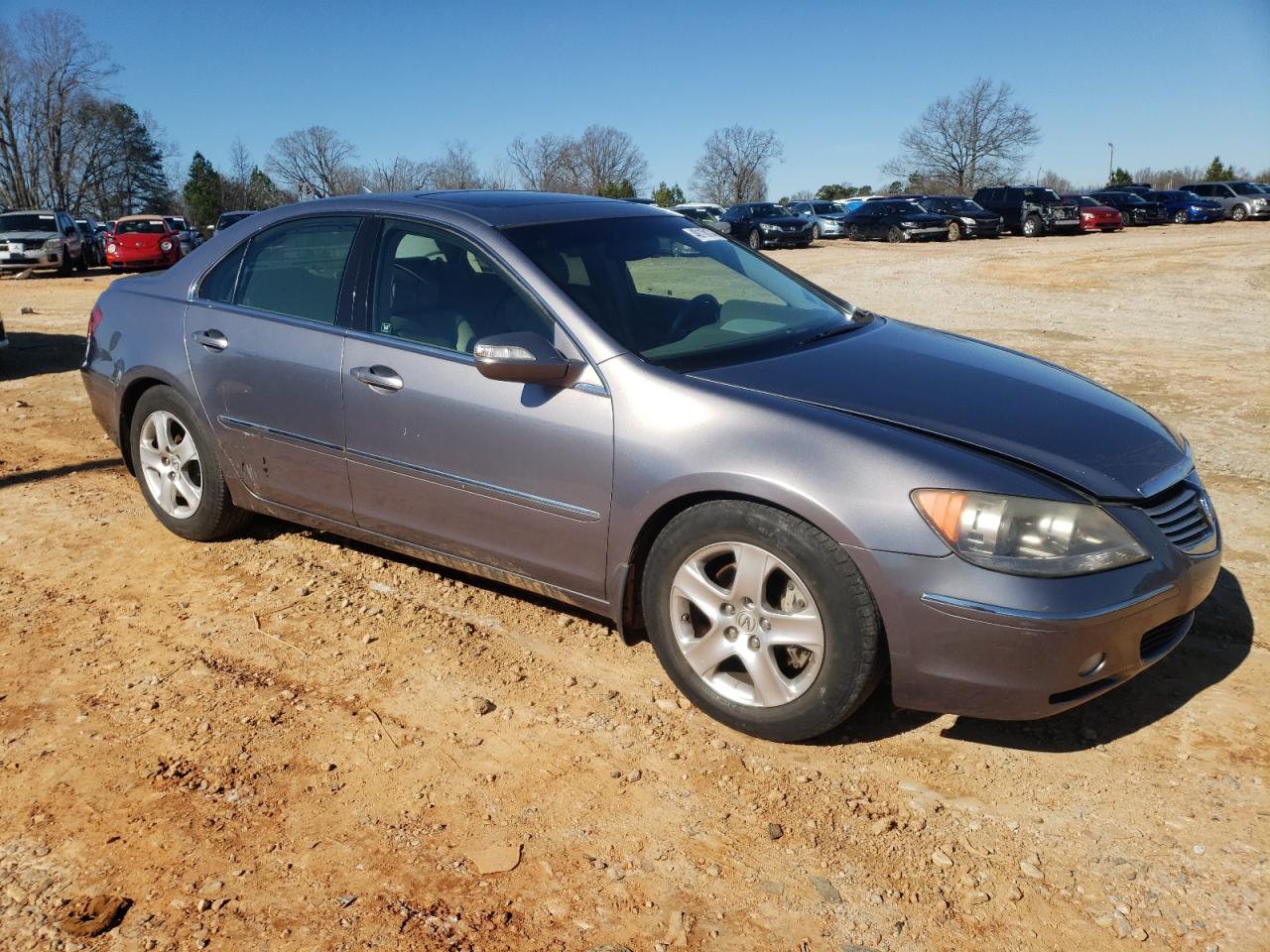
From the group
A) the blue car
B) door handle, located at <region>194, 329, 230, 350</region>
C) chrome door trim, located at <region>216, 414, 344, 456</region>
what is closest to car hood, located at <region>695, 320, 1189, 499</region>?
chrome door trim, located at <region>216, 414, 344, 456</region>

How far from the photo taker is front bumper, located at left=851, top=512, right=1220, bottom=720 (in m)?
2.80

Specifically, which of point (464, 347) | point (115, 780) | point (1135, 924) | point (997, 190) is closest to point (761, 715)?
point (1135, 924)

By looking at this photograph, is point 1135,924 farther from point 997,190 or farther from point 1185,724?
point 997,190

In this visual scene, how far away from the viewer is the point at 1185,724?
334 centimetres

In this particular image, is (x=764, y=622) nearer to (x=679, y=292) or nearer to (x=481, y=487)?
(x=481, y=487)

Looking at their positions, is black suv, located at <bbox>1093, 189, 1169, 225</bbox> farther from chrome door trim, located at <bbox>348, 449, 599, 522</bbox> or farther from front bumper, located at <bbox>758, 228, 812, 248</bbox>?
chrome door trim, located at <bbox>348, 449, 599, 522</bbox>

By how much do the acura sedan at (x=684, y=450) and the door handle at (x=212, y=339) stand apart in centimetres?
1

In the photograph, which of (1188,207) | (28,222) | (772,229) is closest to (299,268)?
(28,222)

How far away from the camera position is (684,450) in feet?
10.7

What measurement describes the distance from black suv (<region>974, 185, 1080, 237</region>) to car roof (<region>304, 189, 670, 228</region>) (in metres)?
36.0

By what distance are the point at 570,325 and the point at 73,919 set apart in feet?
7.34

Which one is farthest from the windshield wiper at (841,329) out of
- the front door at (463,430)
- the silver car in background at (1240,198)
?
the silver car in background at (1240,198)

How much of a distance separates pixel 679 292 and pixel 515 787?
206cm

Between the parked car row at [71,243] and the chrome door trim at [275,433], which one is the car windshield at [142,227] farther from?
the chrome door trim at [275,433]
